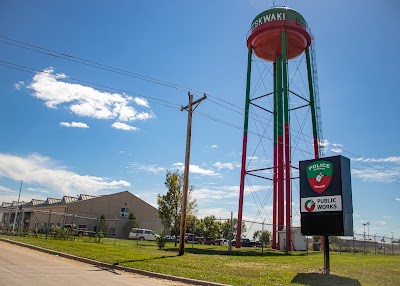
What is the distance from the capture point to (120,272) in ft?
45.1

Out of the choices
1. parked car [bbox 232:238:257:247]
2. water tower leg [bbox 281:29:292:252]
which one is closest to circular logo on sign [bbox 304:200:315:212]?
water tower leg [bbox 281:29:292:252]

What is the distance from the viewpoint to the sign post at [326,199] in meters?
14.6

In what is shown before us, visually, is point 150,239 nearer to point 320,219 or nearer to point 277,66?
point 277,66

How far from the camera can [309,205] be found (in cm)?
1570

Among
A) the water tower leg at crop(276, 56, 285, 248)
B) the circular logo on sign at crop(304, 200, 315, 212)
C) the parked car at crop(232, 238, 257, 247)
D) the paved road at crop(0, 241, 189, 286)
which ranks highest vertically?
the water tower leg at crop(276, 56, 285, 248)

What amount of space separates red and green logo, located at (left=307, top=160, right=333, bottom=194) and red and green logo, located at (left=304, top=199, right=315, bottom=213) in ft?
1.73

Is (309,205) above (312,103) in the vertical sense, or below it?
below

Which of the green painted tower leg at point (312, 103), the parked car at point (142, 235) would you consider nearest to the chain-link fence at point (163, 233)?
the parked car at point (142, 235)

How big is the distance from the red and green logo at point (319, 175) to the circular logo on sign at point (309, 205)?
0.54 m

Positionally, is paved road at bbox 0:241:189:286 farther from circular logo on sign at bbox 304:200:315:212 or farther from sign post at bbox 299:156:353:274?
circular logo on sign at bbox 304:200:315:212

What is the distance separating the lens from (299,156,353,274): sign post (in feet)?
47.8

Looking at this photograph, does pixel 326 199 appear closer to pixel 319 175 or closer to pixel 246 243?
pixel 319 175

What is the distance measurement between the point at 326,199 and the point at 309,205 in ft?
2.75

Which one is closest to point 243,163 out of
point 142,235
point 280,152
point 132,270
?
point 280,152
